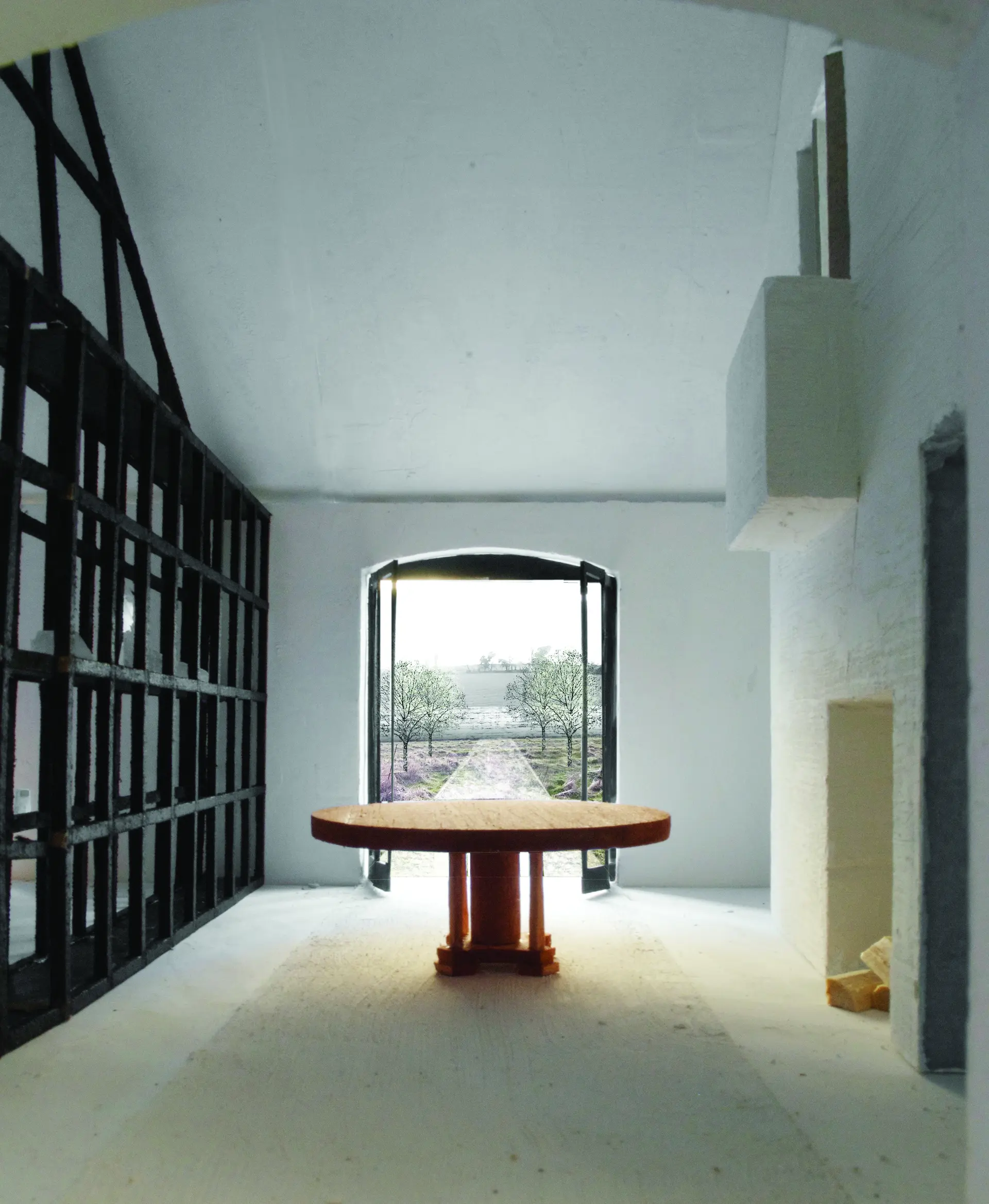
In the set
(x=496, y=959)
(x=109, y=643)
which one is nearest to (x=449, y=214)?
(x=109, y=643)

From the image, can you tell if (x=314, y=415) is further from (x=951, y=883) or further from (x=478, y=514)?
(x=951, y=883)

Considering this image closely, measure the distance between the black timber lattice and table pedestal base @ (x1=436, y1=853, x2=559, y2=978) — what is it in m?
1.23

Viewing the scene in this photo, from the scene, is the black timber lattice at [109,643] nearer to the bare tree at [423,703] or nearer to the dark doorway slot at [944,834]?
the dark doorway slot at [944,834]

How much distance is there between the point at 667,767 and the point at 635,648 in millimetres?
744

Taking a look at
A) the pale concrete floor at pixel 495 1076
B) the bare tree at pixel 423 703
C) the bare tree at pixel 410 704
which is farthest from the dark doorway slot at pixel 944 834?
the bare tree at pixel 423 703

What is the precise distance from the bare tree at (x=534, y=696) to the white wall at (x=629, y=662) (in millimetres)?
13648

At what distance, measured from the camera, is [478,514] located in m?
6.79

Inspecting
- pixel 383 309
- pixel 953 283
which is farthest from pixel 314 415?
pixel 953 283

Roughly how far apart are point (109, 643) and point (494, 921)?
1.88 m

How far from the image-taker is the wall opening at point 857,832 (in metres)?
4.27

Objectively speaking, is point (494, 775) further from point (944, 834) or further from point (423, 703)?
point (944, 834)

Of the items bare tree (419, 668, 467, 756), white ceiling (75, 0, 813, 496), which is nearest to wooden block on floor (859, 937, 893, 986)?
white ceiling (75, 0, 813, 496)

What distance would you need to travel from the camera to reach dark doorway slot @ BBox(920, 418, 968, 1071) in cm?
314

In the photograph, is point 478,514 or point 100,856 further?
point 478,514
